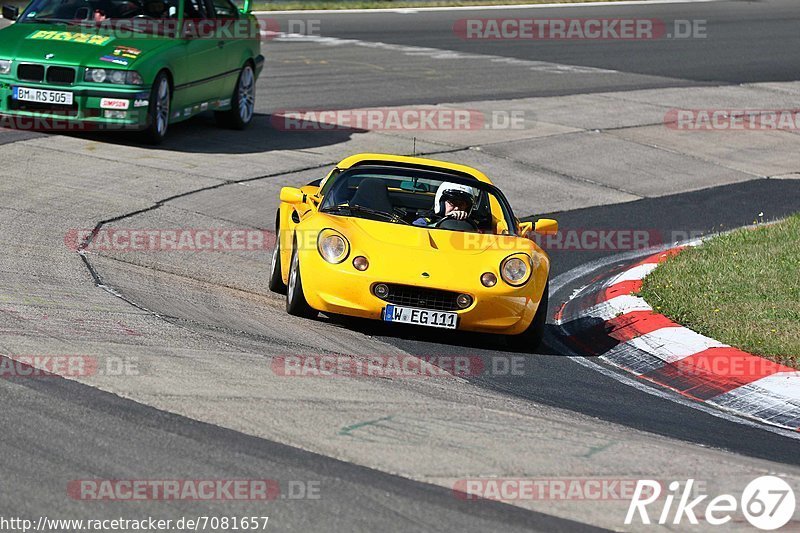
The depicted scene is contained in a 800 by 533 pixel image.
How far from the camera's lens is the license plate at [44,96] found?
13.4 meters

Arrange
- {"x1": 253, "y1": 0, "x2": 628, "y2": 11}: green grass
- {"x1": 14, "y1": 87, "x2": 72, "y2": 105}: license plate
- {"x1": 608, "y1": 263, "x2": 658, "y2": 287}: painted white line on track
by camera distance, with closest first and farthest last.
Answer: {"x1": 608, "y1": 263, "x2": 658, "y2": 287}: painted white line on track → {"x1": 14, "y1": 87, "x2": 72, "y2": 105}: license plate → {"x1": 253, "y1": 0, "x2": 628, "y2": 11}: green grass

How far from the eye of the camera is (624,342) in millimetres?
9055

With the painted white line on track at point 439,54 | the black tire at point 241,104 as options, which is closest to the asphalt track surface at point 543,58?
the painted white line on track at point 439,54

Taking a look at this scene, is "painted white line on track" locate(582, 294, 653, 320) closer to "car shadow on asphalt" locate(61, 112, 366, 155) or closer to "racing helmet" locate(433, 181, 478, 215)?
"racing helmet" locate(433, 181, 478, 215)

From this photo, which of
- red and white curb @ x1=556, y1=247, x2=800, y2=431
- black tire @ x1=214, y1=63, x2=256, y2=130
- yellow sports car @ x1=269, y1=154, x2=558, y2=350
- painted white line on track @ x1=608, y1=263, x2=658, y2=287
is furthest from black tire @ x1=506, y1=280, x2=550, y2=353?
black tire @ x1=214, y1=63, x2=256, y2=130

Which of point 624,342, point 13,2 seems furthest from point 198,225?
point 13,2

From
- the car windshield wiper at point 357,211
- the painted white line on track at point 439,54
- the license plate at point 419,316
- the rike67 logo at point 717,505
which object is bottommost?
the rike67 logo at point 717,505

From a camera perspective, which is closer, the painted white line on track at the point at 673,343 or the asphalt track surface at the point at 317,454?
the asphalt track surface at the point at 317,454

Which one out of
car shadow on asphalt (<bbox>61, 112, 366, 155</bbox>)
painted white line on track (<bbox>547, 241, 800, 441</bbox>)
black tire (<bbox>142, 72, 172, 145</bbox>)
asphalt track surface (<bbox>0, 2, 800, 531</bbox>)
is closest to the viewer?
asphalt track surface (<bbox>0, 2, 800, 531</bbox>)

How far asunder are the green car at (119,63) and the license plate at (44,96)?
0.4 inches

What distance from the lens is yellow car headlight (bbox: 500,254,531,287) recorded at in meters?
8.52

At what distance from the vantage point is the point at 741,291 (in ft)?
32.4

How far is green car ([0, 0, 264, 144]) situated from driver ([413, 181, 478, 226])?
16.8 feet

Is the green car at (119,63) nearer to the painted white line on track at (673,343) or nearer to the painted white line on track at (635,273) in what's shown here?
the painted white line on track at (635,273)
